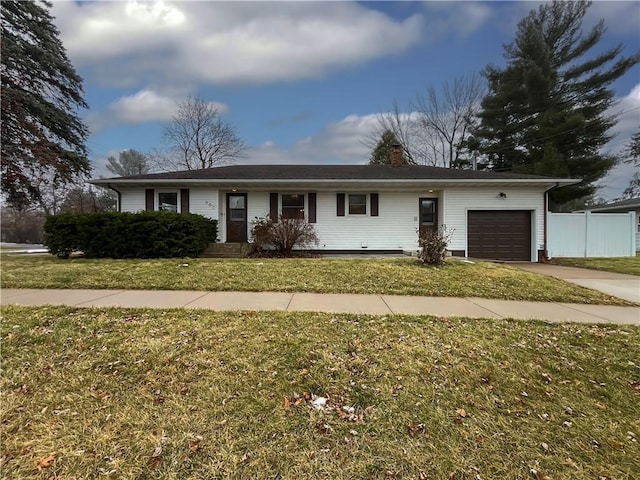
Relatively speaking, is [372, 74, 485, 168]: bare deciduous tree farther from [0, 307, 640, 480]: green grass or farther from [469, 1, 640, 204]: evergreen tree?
[0, 307, 640, 480]: green grass

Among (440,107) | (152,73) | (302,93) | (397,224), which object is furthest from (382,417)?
(440,107)

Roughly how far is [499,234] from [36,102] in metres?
22.9

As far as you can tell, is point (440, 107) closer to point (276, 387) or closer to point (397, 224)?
point (397, 224)

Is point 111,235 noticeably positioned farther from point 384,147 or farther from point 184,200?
point 384,147

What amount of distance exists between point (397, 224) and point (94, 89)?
19090mm

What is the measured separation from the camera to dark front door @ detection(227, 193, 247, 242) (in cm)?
1340

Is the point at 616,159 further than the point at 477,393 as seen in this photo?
Yes

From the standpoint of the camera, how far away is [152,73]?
14.6 meters

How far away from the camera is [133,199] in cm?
1309

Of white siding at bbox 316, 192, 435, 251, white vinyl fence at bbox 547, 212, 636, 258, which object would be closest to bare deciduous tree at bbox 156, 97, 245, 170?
white siding at bbox 316, 192, 435, 251

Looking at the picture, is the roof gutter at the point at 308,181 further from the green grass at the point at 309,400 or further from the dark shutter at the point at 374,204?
the green grass at the point at 309,400

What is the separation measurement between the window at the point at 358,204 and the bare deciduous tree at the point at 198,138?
20.2 meters

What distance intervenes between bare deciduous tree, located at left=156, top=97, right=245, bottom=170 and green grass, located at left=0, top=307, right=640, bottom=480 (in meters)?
28.0

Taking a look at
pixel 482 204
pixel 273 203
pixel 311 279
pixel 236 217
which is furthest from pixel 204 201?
pixel 482 204
